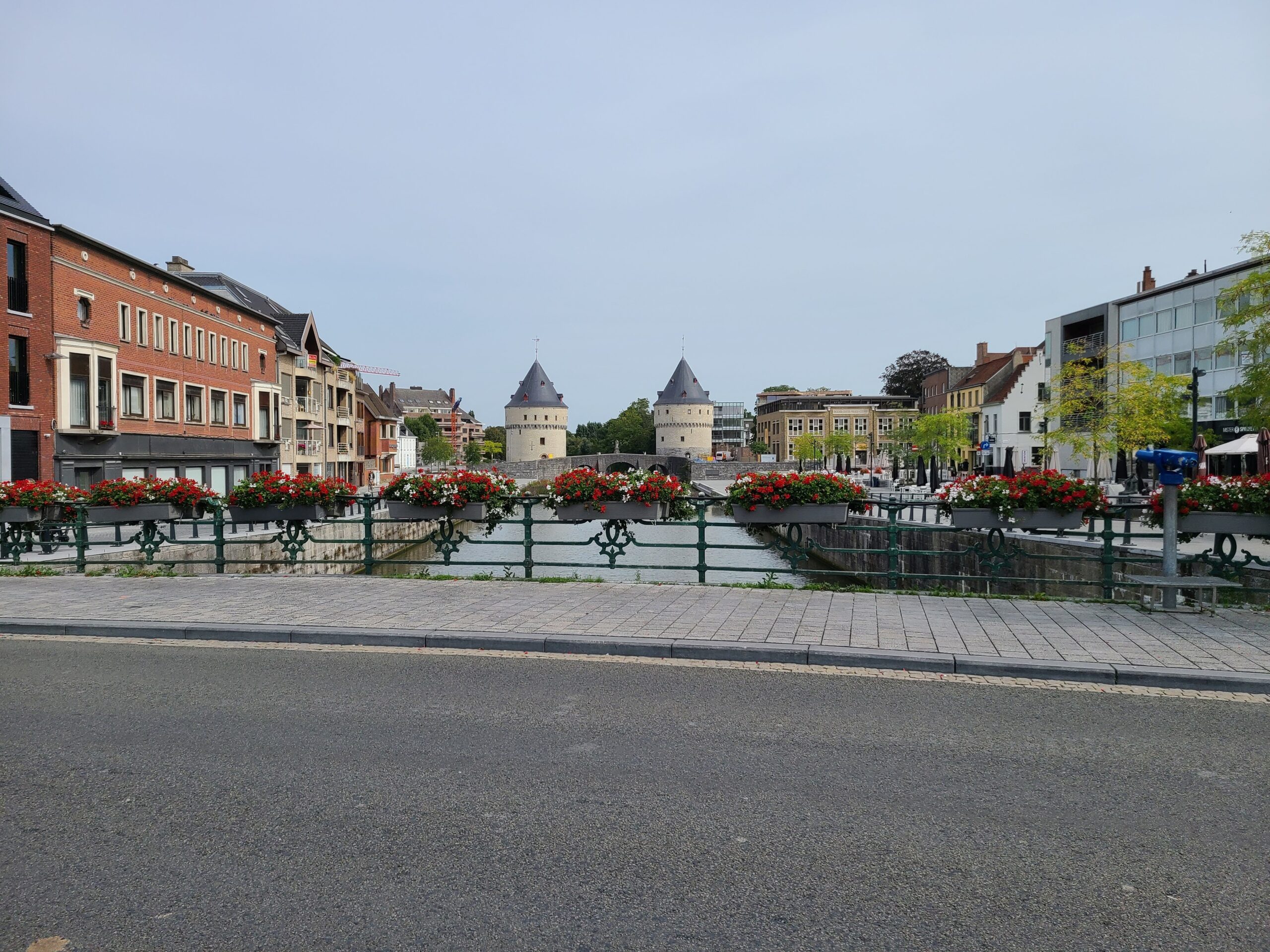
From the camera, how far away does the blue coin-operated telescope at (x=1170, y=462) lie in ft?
30.0

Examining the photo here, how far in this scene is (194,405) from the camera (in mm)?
44188

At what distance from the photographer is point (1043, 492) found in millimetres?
10492

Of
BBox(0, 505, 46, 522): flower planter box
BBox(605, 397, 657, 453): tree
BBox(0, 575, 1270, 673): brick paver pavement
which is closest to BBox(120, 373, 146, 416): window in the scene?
BBox(0, 505, 46, 522): flower planter box

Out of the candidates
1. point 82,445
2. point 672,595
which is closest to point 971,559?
point 672,595

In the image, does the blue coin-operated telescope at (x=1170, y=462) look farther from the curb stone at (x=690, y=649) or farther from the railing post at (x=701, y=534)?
the railing post at (x=701, y=534)

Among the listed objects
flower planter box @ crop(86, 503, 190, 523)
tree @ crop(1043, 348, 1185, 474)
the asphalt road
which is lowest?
the asphalt road

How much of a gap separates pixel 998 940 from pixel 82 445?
123ft

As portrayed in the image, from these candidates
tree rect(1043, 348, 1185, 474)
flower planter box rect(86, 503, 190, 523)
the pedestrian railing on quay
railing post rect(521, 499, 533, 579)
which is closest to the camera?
the pedestrian railing on quay

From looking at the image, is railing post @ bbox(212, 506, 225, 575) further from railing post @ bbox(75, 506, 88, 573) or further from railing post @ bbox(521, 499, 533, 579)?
railing post @ bbox(521, 499, 533, 579)

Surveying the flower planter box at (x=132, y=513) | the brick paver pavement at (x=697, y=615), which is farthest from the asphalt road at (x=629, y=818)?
the flower planter box at (x=132, y=513)

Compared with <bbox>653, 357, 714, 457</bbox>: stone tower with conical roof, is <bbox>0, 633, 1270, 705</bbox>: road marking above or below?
below

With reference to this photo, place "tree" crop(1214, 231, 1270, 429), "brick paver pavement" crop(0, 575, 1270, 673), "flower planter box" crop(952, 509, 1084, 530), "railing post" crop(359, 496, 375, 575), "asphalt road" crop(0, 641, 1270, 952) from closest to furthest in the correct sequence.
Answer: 1. "asphalt road" crop(0, 641, 1270, 952)
2. "brick paver pavement" crop(0, 575, 1270, 673)
3. "flower planter box" crop(952, 509, 1084, 530)
4. "railing post" crop(359, 496, 375, 575)
5. "tree" crop(1214, 231, 1270, 429)

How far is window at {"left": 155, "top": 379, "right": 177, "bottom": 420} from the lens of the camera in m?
40.2

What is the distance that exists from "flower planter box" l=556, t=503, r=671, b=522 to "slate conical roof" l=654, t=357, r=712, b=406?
143 metres
